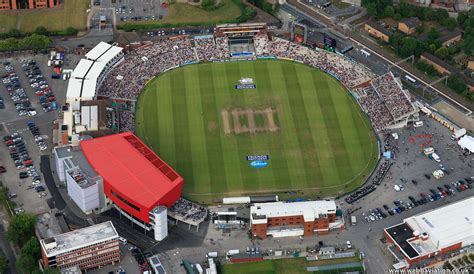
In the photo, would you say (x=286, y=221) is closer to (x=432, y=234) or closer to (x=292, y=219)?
(x=292, y=219)

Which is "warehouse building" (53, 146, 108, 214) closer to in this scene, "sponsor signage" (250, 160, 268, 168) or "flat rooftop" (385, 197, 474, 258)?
"sponsor signage" (250, 160, 268, 168)

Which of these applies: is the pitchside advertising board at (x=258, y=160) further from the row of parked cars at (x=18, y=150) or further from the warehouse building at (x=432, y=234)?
the row of parked cars at (x=18, y=150)

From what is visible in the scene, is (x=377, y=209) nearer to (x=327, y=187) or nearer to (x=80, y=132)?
(x=327, y=187)

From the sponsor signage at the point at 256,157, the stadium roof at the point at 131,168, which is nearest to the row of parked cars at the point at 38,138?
the stadium roof at the point at 131,168

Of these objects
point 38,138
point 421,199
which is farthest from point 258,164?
point 38,138

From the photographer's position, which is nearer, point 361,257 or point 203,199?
point 361,257

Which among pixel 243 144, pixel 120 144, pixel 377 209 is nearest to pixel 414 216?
pixel 377 209
